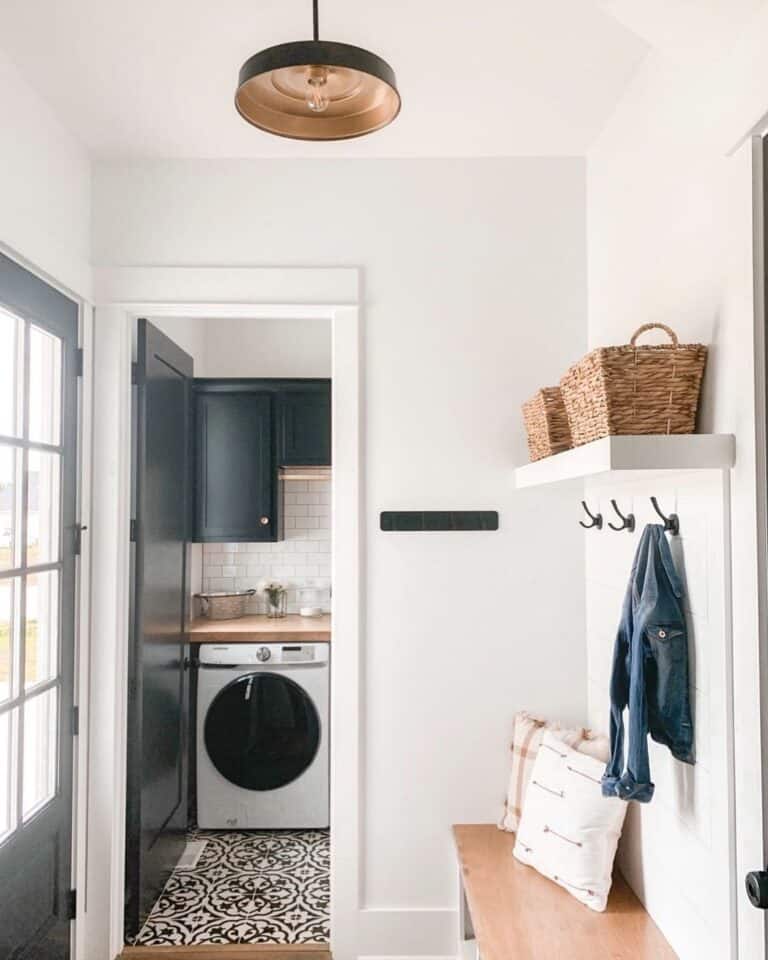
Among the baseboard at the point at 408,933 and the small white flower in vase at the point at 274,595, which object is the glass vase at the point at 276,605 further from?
the baseboard at the point at 408,933

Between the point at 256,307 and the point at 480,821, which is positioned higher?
the point at 256,307

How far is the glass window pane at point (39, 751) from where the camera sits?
7.18ft

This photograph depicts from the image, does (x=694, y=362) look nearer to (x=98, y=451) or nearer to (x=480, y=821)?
(x=480, y=821)

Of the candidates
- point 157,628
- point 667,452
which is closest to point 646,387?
point 667,452

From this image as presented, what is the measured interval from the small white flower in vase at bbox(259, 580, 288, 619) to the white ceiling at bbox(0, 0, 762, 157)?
2216 mm

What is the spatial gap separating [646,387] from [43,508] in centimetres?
168

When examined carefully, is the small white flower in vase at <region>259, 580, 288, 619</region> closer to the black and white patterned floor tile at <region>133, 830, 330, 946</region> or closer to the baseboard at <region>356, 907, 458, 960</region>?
the black and white patterned floor tile at <region>133, 830, 330, 946</region>

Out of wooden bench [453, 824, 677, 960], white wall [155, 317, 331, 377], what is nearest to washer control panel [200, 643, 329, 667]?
wooden bench [453, 824, 677, 960]

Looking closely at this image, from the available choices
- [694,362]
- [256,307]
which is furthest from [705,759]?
[256,307]

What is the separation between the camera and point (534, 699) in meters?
2.58

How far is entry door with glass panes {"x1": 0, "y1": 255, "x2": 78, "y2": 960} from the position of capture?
206cm

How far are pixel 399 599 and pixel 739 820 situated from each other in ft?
4.13

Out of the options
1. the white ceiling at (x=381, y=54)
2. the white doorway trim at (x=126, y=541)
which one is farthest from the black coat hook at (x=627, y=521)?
the white ceiling at (x=381, y=54)

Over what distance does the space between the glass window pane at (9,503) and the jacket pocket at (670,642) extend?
62.9 inches
